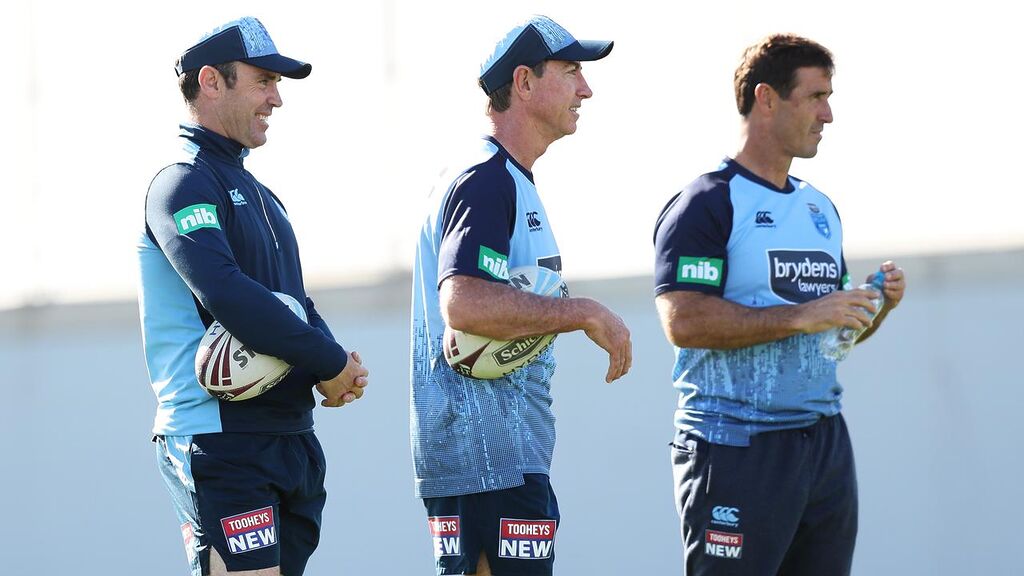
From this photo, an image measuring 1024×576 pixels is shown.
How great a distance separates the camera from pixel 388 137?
569 cm

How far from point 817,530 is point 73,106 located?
391 cm

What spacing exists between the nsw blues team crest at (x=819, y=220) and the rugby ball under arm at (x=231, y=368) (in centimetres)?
137

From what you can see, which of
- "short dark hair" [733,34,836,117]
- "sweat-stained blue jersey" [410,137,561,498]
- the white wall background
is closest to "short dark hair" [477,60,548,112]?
"sweat-stained blue jersey" [410,137,561,498]

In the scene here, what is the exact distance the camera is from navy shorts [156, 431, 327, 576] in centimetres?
304

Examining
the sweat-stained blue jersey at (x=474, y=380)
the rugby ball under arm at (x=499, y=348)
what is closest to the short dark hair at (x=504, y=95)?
the sweat-stained blue jersey at (x=474, y=380)

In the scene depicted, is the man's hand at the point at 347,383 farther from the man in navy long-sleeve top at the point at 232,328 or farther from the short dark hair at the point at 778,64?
the short dark hair at the point at 778,64

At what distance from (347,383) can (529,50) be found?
925 millimetres

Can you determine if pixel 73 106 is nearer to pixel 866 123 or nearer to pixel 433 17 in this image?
pixel 433 17

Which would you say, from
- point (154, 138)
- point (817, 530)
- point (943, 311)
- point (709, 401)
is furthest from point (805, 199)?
point (154, 138)

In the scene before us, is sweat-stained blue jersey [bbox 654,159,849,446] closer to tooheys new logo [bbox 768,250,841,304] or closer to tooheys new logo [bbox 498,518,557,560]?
tooheys new logo [bbox 768,250,841,304]

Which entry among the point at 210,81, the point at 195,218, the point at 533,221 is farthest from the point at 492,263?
the point at 210,81

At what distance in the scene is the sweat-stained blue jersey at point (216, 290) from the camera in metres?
2.99

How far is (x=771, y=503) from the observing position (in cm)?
320

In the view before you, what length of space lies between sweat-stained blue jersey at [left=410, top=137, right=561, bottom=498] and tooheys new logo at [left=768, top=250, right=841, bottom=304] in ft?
1.77
